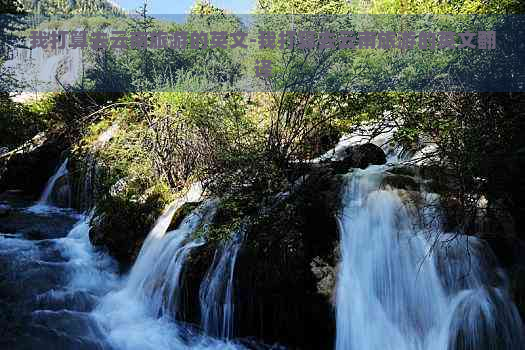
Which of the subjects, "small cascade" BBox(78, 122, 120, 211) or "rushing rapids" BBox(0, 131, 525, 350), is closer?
"rushing rapids" BBox(0, 131, 525, 350)

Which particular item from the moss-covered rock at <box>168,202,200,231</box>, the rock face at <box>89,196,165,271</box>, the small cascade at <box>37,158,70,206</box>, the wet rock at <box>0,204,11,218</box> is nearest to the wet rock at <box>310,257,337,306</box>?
the moss-covered rock at <box>168,202,200,231</box>

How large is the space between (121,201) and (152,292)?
2.48 meters

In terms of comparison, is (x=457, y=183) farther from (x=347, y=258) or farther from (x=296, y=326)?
(x=296, y=326)

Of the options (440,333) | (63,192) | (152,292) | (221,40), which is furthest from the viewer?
(221,40)

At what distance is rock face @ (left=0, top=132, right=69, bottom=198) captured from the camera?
1330 cm

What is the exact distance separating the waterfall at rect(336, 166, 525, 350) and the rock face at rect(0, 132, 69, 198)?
10.9 meters

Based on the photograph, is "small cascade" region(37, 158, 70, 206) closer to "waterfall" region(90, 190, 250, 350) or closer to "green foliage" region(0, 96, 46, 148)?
"green foliage" region(0, 96, 46, 148)

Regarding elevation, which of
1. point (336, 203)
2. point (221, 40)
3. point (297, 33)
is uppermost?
point (221, 40)

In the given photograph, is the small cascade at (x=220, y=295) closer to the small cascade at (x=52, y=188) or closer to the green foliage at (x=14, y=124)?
the small cascade at (x=52, y=188)

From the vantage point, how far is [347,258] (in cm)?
534

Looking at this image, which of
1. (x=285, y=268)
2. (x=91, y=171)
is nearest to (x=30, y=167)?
(x=91, y=171)

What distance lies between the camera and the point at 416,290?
16.3 ft

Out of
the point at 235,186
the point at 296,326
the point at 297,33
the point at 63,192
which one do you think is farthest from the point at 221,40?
the point at 296,326

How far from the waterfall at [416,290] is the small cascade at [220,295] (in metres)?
1.32
